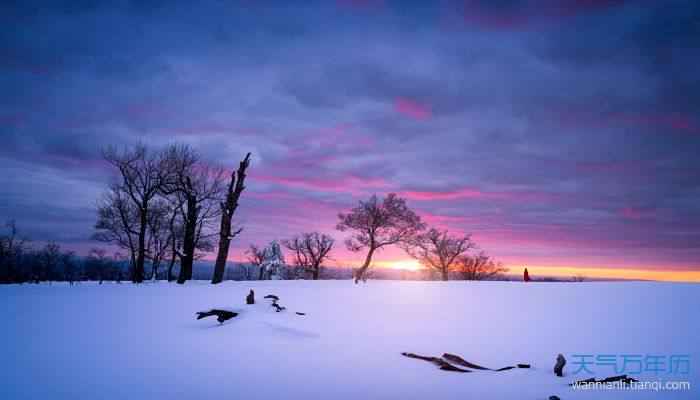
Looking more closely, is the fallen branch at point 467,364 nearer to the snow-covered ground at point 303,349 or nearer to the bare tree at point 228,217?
the snow-covered ground at point 303,349

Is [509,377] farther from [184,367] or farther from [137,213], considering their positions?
[137,213]

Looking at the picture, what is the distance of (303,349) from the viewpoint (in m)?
4.38

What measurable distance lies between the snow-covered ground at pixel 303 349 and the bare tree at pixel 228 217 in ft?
35.6

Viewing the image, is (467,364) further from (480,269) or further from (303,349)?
(480,269)

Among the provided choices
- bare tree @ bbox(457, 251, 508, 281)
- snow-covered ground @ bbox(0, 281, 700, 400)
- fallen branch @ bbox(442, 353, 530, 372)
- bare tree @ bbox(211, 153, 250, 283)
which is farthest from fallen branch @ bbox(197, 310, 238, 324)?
bare tree @ bbox(457, 251, 508, 281)

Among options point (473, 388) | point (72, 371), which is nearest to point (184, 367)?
point (72, 371)

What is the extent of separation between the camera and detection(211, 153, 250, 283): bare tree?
63.7 ft

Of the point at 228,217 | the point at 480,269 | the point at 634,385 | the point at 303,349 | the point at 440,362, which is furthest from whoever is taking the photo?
the point at 480,269

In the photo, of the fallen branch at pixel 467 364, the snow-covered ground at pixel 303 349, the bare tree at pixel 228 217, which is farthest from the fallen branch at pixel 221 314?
the bare tree at pixel 228 217

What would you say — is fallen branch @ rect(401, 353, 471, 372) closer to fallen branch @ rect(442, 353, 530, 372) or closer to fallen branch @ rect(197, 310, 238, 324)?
fallen branch @ rect(442, 353, 530, 372)

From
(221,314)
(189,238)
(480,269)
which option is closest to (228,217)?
(189,238)

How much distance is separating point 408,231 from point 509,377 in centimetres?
2894

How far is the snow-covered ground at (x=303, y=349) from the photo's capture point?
3225mm

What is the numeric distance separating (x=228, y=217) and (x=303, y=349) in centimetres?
1650
